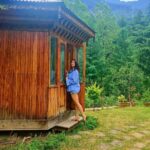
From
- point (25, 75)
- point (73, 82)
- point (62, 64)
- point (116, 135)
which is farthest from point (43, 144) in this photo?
point (62, 64)

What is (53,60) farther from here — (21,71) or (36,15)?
(36,15)

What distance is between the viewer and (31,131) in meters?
11.8

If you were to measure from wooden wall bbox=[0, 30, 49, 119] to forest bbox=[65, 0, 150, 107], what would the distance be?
6.73m

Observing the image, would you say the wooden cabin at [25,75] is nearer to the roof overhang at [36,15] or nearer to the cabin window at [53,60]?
the roof overhang at [36,15]

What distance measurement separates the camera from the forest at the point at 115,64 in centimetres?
2801

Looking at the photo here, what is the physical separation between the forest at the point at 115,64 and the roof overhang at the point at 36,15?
6405 millimetres

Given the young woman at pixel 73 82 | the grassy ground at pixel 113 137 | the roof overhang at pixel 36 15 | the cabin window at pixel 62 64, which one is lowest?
the grassy ground at pixel 113 137

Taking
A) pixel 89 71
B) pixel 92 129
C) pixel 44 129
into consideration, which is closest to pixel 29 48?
pixel 44 129

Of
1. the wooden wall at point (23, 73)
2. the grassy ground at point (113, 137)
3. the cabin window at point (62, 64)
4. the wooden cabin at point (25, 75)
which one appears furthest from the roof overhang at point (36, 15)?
the grassy ground at point (113, 137)

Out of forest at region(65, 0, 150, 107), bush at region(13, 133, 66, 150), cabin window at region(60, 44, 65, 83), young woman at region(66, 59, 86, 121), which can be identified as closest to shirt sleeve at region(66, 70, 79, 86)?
young woman at region(66, 59, 86, 121)

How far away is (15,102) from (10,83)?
0.58 meters

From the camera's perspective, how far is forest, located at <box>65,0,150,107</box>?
28006 mm

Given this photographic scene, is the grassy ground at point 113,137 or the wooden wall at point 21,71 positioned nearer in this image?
the grassy ground at point 113,137

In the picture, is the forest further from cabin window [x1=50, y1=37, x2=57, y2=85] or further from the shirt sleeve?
cabin window [x1=50, y1=37, x2=57, y2=85]
